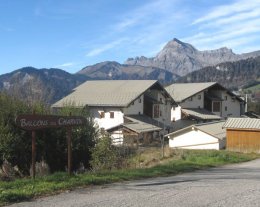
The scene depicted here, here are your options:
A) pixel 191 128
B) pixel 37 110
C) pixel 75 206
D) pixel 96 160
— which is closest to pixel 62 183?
pixel 75 206

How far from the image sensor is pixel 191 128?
48750 mm

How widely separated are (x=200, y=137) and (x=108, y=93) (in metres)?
14.9

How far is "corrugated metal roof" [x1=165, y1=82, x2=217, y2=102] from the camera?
66.8 metres

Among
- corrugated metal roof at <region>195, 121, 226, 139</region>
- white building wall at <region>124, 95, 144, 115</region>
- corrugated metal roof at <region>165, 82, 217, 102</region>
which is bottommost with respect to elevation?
corrugated metal roof at <region>195, 121, 226, 139</region>

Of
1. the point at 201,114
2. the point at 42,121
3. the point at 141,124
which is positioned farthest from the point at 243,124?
the point at 42,121

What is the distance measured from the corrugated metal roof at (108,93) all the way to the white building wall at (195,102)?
9887 mm

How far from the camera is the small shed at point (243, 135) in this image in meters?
41.8

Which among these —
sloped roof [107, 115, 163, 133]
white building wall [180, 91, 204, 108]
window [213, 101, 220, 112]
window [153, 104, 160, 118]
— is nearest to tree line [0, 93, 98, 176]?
sloped roof [107, 115, 163, 133]

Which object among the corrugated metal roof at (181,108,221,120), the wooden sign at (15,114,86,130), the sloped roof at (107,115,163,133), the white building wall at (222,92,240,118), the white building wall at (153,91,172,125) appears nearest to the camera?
the wooden sign at (15,114,86,130)

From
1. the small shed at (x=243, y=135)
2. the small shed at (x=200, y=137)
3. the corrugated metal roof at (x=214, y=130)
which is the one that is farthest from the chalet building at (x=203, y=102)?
the small shed at (x=243, y=135)

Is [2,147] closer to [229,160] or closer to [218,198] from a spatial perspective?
[229,160]

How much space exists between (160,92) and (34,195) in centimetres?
5018

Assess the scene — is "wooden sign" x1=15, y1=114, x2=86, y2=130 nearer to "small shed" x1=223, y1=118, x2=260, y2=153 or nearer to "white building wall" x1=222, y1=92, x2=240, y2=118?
"small shed" x1=223, y1=118, x2=260, y2=153

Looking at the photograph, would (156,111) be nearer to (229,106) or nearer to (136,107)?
(136,107)
